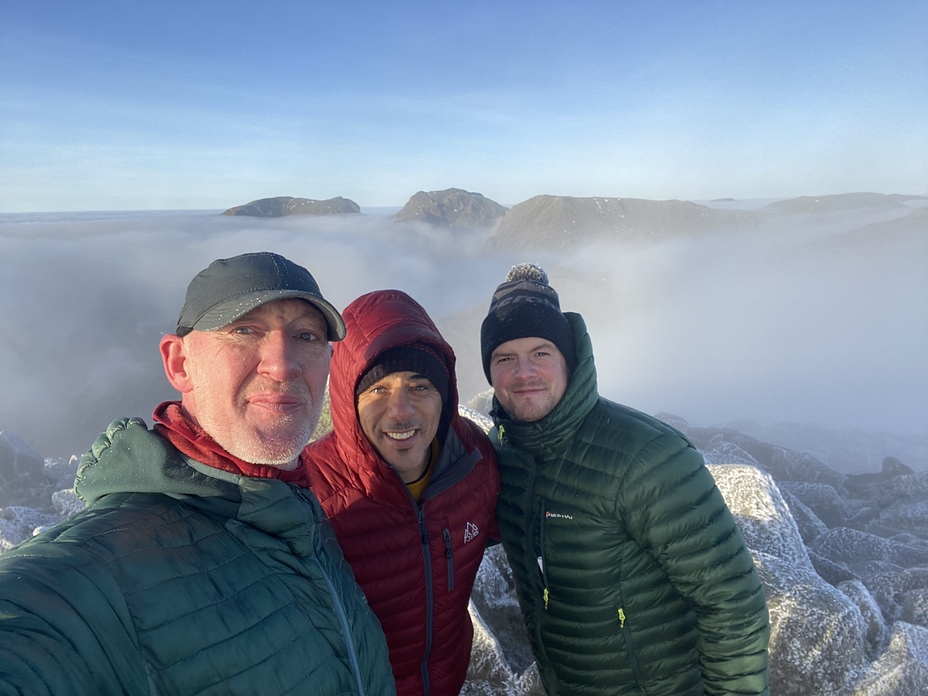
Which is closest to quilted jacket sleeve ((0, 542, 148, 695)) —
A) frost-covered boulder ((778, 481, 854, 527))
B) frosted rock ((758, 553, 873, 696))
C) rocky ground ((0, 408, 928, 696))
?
rocky ground ((0, 408, 928, 696))

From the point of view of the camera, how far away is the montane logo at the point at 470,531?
416 centimetres

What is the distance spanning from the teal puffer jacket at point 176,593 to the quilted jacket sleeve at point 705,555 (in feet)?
6.75

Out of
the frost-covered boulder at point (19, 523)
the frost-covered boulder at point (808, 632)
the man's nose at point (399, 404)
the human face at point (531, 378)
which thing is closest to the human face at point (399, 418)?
the man's nose at point (399, 404)

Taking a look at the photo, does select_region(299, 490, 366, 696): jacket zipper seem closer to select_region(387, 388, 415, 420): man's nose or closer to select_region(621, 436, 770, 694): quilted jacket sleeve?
select_region(387, 388, 415, 420): man's nose

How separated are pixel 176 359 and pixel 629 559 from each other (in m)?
3.31

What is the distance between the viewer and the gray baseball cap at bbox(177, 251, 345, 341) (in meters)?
2.58

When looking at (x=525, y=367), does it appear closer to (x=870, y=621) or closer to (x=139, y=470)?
(x=139, y=470)

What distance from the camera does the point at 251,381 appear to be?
2.69m

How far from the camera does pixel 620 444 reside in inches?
155

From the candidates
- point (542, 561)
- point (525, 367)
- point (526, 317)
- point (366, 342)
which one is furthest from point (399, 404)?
point (542, 561)

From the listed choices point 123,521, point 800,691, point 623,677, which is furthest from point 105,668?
point 800,691

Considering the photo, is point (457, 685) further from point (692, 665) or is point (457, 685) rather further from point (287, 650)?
point (287, 650)

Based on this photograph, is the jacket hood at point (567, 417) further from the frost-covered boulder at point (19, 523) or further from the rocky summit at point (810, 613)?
the frost-covered boulder at point (19, 523)

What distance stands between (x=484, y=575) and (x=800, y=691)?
4.22 m
